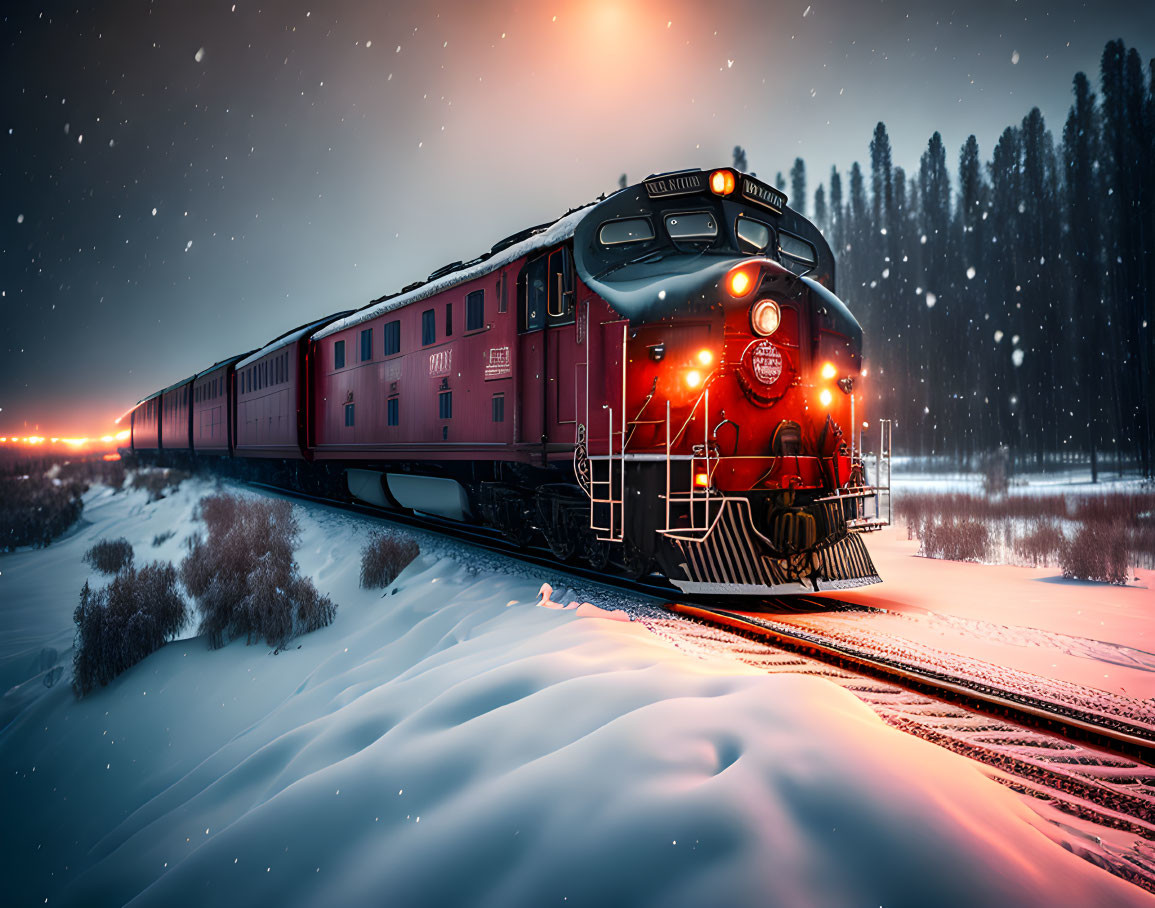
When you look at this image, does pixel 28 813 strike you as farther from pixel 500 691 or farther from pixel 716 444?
pixel 716 444

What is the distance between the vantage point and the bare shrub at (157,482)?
2136cm

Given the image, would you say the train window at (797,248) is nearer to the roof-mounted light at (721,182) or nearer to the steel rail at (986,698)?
the roof-mounted light at (721,182)

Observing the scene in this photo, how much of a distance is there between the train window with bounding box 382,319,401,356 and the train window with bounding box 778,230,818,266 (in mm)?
6641

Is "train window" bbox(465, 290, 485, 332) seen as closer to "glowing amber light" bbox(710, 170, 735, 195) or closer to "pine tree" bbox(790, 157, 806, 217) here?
"glowing amber light" bbox(710, 170, 735, 195)

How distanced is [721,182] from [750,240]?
694 mm

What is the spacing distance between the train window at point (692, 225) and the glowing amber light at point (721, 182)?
25 centimetres

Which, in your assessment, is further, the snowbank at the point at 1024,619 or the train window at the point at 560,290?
the train window at the point at 560,290

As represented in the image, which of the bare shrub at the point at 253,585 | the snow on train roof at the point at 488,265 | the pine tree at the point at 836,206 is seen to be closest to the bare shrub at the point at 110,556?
the bare shrub at the point at 253,585

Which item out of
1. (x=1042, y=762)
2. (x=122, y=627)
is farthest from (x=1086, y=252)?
(x=122, y=627)

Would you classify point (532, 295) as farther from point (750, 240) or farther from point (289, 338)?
point (289, 338)

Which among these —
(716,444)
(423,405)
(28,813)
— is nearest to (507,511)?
(423,405)

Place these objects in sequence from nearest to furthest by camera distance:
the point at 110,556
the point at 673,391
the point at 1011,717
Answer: the point at 1011,717 < the point at 673,391 < the point at 110,556

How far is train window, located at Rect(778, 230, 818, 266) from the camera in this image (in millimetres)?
7055

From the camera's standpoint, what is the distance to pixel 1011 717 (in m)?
3.29
